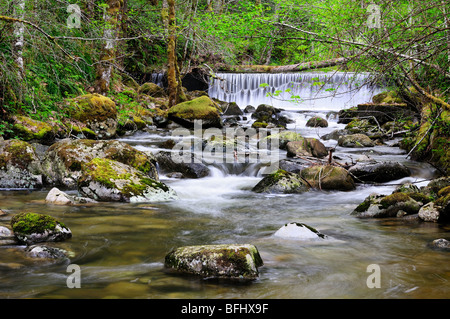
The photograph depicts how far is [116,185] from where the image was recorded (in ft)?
21.2

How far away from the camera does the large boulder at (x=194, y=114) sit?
49.9ft

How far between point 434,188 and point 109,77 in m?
11.8

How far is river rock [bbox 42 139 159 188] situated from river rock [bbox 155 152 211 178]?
1.15m

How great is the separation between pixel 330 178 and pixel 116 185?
4251mm

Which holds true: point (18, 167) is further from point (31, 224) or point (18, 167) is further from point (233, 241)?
point (233, 241)

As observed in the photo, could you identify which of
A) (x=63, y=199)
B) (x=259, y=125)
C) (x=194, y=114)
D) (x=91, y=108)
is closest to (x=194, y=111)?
(x=194, y=114)

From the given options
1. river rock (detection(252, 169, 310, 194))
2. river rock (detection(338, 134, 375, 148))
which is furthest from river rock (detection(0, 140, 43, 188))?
river rock (detection(338, 134, 375, 148))

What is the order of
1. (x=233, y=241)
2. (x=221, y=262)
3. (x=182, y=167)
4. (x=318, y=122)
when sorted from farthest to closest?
(x=318, y=122) < (x=182, y=167) < (x=233, y=241) < (x=221, y=262)

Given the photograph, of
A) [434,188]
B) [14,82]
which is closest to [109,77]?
[14,82]

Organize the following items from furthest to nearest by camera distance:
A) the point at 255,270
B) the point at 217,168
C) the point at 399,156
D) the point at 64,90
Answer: the point at 64,90
the point at 399,156
the point at 217,168
the point at 255,270

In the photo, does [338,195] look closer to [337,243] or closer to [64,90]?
[337,243]

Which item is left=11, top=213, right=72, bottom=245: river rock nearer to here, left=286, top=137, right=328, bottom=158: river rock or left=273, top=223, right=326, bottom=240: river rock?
left=273, top=223, right=326, bottom=240: river rock

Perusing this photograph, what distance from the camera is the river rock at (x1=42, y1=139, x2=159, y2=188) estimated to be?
24.5ft

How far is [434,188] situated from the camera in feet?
21.1
